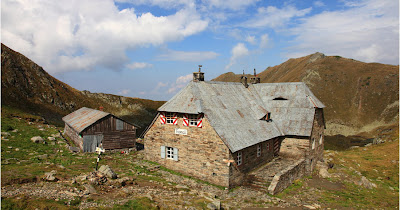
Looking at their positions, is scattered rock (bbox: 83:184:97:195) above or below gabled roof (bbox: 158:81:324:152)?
below

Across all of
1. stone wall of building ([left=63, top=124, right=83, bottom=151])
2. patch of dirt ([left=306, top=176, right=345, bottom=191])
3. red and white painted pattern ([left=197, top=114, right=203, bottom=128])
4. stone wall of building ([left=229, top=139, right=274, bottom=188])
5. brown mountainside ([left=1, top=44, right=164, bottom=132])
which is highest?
brown mountainside ([left=1, top=44, right=164, bottom=132])

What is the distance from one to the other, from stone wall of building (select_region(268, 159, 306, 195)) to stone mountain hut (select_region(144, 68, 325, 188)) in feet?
2.36

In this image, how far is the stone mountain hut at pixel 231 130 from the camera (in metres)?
21.4

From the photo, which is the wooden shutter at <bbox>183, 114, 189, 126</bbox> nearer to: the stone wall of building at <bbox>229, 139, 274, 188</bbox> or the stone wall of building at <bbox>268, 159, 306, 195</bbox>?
the stone wall of building at <bbox>229, 139, 274, 188</bbox>

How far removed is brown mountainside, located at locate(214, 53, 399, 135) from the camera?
82.5 meters

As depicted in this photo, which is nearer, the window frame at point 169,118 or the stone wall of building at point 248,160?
the stone wall of building at point 248,160

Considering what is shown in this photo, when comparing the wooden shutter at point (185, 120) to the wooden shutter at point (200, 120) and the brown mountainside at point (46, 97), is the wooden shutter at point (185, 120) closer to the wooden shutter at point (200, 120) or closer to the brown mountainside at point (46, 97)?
the wooden shutter at point (200, 120)

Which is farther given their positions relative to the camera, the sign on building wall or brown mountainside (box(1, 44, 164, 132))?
brown mountainside (box(1, 44, 164, 132))

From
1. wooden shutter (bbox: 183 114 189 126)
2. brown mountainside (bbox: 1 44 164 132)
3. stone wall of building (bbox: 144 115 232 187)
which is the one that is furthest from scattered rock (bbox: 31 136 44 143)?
brown mountainside (bbox: 1 44 164 132)

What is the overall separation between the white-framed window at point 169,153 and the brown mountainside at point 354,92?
231ft

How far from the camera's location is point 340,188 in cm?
2423

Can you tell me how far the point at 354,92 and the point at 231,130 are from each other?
3675 inches

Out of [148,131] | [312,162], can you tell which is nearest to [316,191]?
[312,162]

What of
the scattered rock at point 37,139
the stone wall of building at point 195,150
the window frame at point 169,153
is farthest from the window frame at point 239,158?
the scattered rock at point 37,139
